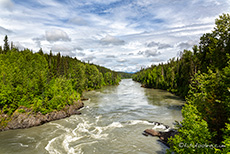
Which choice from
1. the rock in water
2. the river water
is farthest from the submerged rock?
the river water

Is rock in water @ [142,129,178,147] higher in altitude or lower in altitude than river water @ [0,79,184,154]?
higher

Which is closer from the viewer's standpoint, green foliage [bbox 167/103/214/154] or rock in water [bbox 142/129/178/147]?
green foliage [bbox 167/103/214/154]

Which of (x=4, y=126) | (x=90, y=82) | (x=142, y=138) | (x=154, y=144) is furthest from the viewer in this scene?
(x=90, y=82)

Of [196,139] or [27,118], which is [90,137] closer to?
[27,118]

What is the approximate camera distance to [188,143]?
1110 centimetres

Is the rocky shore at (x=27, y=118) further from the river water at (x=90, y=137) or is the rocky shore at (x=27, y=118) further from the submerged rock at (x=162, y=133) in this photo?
the submerged rock at (x=162, y=133)

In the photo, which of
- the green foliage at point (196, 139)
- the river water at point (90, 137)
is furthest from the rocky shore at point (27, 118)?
the green foliage at point (196, 139)

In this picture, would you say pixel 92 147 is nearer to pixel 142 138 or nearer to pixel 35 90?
pixel 142 138

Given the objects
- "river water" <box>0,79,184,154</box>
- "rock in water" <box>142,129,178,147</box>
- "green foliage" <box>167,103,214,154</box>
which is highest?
"green foliage" <box>167,103,214,154</box>

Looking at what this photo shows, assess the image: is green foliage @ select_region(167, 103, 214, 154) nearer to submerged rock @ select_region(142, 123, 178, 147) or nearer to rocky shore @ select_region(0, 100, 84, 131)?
submerged rock @ select_region(142, 123, 178, 147)

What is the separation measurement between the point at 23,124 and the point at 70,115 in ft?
36.2

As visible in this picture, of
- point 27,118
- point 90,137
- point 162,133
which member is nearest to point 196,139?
point 162,133

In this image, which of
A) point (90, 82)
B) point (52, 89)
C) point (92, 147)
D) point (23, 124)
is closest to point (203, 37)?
point (92, 147)

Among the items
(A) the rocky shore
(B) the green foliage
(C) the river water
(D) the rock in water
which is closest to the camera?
(B) the green foliage
